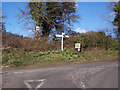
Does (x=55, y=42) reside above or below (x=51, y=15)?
below

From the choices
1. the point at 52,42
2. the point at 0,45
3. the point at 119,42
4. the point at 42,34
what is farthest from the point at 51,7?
the point at 119,42

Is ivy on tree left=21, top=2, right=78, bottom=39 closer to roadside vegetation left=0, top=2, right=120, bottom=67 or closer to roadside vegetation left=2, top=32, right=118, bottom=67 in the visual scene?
roadside vegetation left=0, top=2, right=120, bottom=67

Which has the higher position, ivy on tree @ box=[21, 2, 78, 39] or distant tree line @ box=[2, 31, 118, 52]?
ivy on tree @ box=[21, 2, 78, 39]

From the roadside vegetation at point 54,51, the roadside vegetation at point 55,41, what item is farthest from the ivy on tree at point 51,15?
the roadside vegetation at point 54,51

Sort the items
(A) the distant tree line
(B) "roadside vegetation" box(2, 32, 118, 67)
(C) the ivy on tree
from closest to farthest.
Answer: (B) "roadside vegetation" box(2, 32, 118, 67) < (A) the distant tree line < (C) the ivy on tree

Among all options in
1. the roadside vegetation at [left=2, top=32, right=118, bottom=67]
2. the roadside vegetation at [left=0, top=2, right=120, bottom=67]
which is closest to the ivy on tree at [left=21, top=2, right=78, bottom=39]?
the roadside vegetation at [left=0, top=2, right=120, bottom=67]

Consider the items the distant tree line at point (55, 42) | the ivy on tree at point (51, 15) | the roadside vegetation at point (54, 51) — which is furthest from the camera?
the ivy on tree at point (51, 15)

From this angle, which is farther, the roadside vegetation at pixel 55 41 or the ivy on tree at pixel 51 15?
the ivy on tree at pixel 51 15

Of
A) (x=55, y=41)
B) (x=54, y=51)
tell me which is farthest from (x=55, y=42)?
(x=54, y=51)

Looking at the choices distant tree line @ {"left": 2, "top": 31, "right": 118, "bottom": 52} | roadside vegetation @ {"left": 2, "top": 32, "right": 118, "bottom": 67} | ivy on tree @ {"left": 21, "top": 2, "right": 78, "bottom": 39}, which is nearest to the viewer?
roadside vegetation @ {"left": 2, "top": 32, "right": 118, "bottom": 67}

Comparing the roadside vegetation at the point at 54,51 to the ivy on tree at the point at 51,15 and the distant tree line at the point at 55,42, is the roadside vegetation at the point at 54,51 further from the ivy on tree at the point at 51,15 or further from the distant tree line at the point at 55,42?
the ivy on tree at the point at 51,15

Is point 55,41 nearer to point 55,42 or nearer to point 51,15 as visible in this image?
point 55,42

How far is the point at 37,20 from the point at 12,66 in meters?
9.42

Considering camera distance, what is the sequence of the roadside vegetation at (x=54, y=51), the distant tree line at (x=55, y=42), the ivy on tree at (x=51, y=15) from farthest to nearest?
1. the ivy on tree at (x=51, y=15)
2. the distant tree line at (x=55, y=42)
3. the roadside vegetation at (x=54, y=51)
